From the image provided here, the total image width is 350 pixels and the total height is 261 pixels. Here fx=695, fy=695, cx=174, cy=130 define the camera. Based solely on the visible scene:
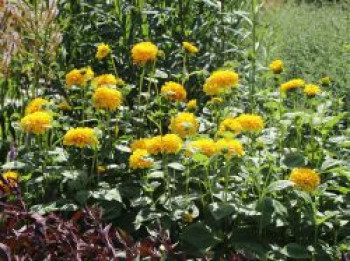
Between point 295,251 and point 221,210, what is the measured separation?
10.4 inches

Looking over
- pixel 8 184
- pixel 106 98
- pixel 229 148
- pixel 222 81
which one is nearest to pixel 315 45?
pixel 222 81

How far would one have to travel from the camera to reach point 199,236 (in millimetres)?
2227

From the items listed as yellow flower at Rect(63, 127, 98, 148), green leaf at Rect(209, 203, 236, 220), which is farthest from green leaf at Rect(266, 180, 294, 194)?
yellow flower at Rect(63, 127, 98, 148)

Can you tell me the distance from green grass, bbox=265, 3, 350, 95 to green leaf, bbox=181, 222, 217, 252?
1508mm

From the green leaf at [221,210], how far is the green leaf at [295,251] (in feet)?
0.68

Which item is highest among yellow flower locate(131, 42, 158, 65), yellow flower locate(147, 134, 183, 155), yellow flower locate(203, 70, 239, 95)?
yellow flower locate(131, 42, 158, 65)

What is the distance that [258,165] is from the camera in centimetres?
243

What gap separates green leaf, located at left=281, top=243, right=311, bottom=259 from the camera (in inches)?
85.4

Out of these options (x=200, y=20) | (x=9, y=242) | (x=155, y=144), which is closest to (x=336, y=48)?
(x=200, y=20)

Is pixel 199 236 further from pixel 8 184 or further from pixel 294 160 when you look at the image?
pixel 8 184

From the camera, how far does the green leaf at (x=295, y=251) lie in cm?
217

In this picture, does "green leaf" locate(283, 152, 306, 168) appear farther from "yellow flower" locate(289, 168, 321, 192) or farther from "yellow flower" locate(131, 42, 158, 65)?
"yellow flower" locate(131, 42, 158, 65)

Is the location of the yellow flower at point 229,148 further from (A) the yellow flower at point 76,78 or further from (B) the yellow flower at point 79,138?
(A) the yellow flower at point 76,78

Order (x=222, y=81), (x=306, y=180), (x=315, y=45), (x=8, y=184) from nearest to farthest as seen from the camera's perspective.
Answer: (x=8, y=184), (x=306, y=180), (x=222, y=81), (x=315, y=45)
